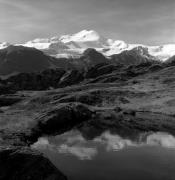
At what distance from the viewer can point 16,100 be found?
13888 cm

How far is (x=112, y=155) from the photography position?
54.7m

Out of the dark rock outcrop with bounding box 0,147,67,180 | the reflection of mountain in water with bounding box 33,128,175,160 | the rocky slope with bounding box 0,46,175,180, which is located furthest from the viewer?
the reflection of mountain in water with bounding box 33,128,175,160

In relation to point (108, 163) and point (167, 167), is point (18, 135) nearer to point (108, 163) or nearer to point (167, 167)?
point (108, 163)

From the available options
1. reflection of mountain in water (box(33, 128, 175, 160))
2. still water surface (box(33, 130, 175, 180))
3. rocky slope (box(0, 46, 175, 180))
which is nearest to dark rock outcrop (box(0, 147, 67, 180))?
rocky slope (box(0, 46, 175, 180))

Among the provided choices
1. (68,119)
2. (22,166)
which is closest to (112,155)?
(22,166)

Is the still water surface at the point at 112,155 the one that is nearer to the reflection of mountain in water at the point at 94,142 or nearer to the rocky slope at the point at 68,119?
the reflection of mountain in water at the point at 94,142

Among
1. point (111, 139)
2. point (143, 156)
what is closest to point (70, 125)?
point (111, 139)

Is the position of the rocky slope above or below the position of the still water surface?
above

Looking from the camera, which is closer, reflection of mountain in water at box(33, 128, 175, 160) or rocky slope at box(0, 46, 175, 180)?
rocky slope at box(0, 46, 175, 180)

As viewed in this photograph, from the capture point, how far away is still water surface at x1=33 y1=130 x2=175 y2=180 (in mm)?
44250

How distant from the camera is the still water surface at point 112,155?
44250 millimetres

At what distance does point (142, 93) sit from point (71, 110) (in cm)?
5530

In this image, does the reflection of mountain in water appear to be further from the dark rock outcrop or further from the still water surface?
the dark rock outcrop

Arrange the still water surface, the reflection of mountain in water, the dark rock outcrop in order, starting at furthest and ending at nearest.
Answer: the reflection of mountain in water < the still water surface < the dark rock outcrop
